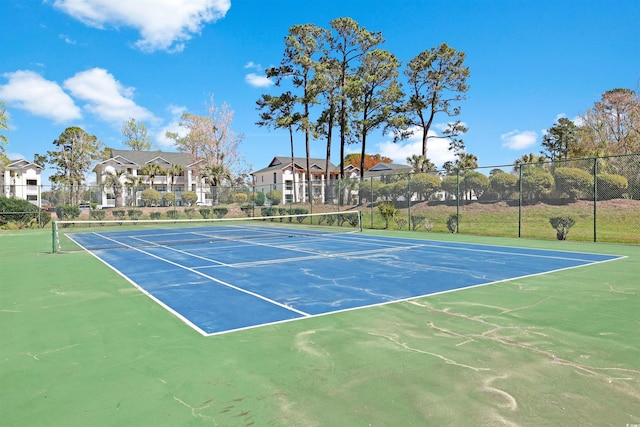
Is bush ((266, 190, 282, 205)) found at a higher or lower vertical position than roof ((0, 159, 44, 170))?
lower

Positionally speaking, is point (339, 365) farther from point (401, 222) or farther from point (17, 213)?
point (17, 213)

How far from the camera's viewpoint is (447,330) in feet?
15.5

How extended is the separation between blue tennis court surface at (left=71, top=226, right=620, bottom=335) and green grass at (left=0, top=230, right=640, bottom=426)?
Answer: 1.71 feet

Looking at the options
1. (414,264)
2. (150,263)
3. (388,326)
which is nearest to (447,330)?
(388,326)

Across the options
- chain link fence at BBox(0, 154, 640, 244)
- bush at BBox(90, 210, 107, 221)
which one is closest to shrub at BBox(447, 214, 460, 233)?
chain link fence at BBox(0, 154, 640, 244)

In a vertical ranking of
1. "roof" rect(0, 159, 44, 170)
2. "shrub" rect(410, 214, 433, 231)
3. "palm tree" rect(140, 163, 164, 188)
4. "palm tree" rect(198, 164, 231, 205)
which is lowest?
"shrub" rect(410, 214, 433, 231)

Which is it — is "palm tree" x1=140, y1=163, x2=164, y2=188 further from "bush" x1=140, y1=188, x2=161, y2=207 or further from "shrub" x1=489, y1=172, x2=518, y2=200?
"shrub" x1=489, y1=172, x2=518, y2=200

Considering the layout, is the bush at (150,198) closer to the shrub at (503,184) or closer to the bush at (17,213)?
the bush at (17,213)

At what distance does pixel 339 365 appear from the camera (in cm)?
373

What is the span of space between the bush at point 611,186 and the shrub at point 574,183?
2.71 ft

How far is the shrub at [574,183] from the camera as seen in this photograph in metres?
22.3

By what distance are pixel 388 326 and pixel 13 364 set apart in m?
3.60

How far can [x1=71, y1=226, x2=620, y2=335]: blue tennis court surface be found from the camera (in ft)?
18.9

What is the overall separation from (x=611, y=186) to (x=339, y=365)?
24038 millimetres
